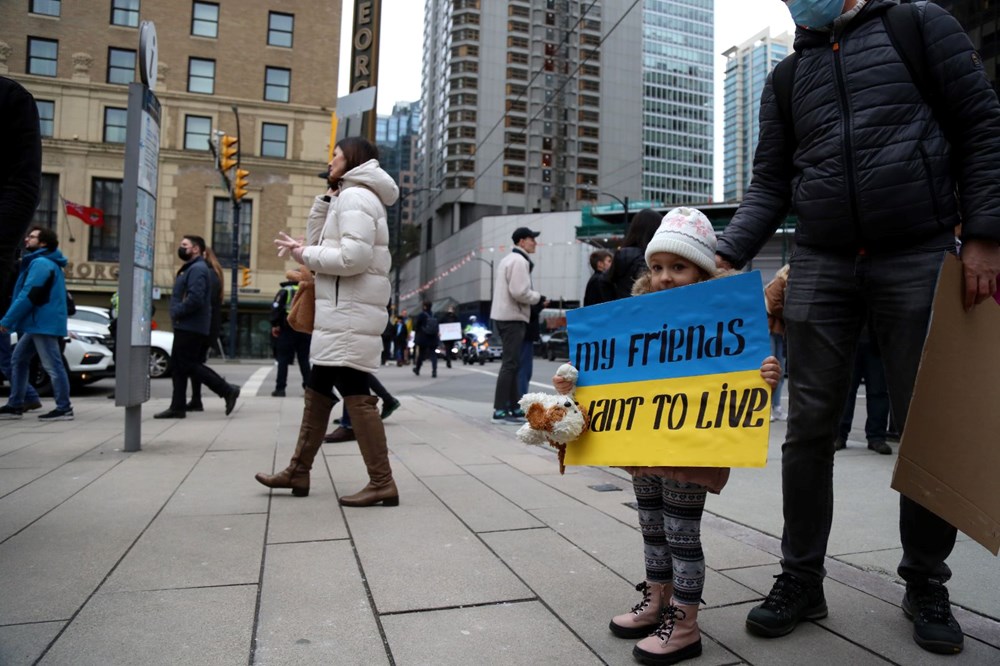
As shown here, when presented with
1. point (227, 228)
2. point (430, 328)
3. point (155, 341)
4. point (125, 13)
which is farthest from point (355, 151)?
point (227, 228)

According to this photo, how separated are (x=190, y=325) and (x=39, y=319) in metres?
1.42

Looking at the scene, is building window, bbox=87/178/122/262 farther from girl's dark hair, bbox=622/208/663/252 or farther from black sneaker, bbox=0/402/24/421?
girl's dark hair, bbox=622/208/663/252

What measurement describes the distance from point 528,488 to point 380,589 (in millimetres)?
1895

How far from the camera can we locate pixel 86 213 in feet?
98.3

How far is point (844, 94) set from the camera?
233 cm

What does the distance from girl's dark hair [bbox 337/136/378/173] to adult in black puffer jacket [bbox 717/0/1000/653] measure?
2223 mm

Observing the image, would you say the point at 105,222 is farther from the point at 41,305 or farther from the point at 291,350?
the point at 41,305

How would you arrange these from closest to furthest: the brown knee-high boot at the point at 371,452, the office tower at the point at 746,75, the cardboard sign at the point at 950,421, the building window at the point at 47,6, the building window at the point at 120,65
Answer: the cardboard sign at the point at 950,421
the brown knee-high boot at the point at 371,452
the building window at the point at 47,6
the office tower at the point at 746,75
the building window at the point at 120,65

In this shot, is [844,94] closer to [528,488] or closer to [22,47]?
[528,488]

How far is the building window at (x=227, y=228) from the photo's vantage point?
1287 inches

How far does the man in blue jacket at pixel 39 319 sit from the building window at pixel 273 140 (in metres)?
27.5

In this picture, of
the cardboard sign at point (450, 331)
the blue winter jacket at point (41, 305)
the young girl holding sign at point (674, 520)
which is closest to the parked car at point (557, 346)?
the cardboard sign at point (450, 331)

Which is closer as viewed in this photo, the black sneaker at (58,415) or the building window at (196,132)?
the black sneaker at (58,415)

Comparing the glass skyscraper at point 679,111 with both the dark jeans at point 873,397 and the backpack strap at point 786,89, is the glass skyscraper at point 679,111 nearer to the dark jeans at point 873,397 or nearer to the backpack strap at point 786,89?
the dark jeans at point 873,397
